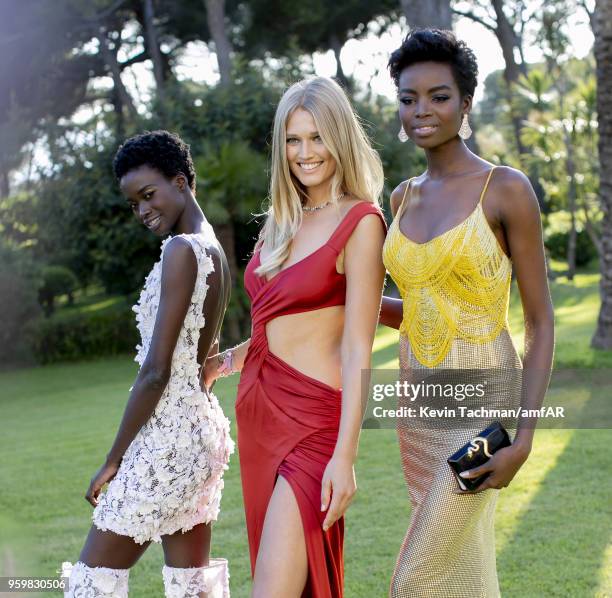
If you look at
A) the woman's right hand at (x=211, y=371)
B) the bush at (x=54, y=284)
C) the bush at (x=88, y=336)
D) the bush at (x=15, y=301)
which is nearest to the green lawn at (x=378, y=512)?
the woman's right hand at (x=211, y=371)

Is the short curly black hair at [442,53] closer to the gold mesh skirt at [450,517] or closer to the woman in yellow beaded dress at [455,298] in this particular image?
the woman in yellow beaded dress at [455,298]

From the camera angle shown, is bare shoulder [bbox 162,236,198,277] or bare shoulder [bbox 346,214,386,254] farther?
bare shoulder [bbox 162,236,198,277]

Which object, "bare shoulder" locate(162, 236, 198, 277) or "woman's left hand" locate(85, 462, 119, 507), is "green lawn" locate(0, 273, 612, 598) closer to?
"woman's left hand" locate(85, 462, 119, 507)

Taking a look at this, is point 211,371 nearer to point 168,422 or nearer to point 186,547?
point 168,422

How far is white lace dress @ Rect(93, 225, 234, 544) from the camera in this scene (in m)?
3.22

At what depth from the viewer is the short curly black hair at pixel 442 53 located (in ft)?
9.69

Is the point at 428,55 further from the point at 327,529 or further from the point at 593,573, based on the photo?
the point at 593,573

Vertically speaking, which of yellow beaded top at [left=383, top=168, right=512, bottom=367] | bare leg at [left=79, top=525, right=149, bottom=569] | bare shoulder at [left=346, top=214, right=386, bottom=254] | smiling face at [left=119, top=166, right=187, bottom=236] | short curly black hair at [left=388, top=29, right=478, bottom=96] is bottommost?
bare leg at [left=79, top=525, right=149, bottom=569]

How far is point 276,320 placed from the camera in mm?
3133

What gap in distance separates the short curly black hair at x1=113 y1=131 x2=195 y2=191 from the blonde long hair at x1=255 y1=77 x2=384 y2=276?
398 millimetres

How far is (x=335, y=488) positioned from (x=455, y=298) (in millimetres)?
680

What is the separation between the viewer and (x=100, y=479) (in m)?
3.21

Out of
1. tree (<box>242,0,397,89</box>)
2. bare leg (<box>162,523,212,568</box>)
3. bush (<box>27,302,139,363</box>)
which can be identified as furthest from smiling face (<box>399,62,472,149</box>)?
tree (<box>242,0,397,89</box>)

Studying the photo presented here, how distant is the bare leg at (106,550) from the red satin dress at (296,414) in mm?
447
